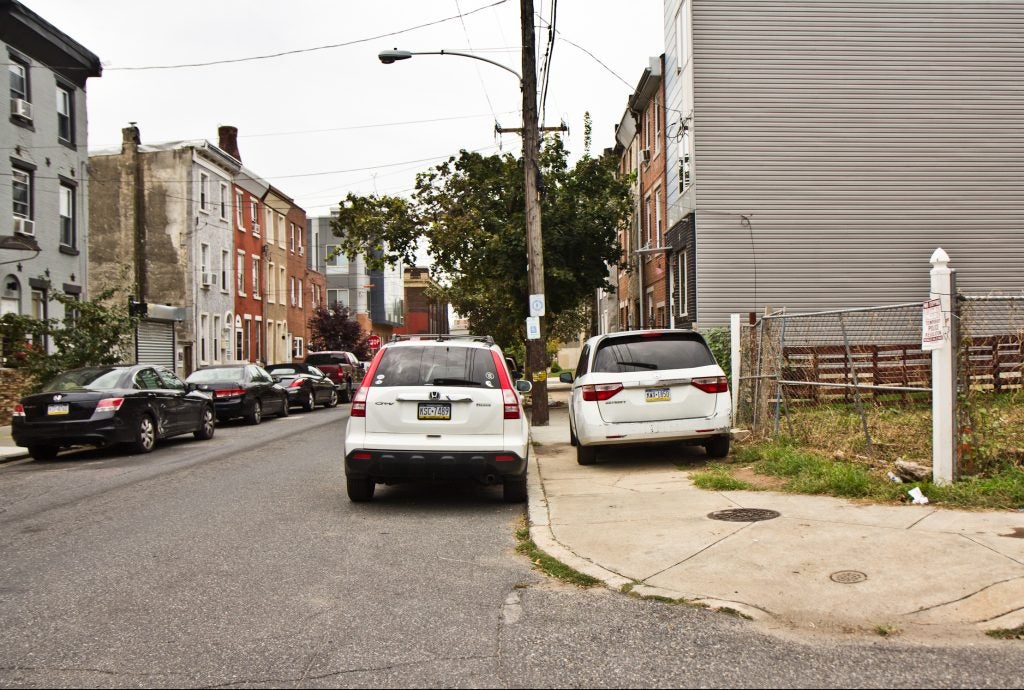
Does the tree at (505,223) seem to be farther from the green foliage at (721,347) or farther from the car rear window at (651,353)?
the car rear window at (651,353)

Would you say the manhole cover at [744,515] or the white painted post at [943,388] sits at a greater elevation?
the white painted post at [943,388]

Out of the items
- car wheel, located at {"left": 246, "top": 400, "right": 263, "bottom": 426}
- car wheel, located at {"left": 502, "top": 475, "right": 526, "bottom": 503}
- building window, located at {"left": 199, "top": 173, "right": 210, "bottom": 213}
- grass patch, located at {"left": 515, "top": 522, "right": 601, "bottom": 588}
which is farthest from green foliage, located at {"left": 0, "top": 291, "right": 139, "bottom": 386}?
building window, located at {"left": 199, "top": 173, "right": 210, "bottom": 213}

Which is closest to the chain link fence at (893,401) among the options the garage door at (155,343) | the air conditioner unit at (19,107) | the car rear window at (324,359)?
the air conditioner unit at (19,107)

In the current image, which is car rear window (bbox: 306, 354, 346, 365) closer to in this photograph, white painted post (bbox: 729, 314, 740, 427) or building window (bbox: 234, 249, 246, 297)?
building window (bbox: 234, 249, 246, 297)

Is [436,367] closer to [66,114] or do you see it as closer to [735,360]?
[735,360]

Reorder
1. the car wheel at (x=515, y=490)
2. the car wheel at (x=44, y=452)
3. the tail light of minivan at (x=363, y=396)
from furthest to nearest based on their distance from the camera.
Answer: the car wheel at (x=44, y=452)
the car wheel at (x=515, y=490)
the tail light of minivan at (x=363, y=396)

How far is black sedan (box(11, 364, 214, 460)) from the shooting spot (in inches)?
589

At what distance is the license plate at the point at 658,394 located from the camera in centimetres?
1161

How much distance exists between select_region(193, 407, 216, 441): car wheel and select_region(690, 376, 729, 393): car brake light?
10.8 metres

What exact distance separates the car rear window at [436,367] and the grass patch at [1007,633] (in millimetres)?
5376

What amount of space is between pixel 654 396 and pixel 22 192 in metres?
21.3

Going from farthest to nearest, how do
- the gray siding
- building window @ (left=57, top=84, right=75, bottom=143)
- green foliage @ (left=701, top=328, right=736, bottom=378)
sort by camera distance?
building window @ (left=57, top=84, right=75, bottom=143), the gray siding, green foliage @ (left=701, top=328, right=736, bottom=378)

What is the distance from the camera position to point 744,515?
26.5 feet

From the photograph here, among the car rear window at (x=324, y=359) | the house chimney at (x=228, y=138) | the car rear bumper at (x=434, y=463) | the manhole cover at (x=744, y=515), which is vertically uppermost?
the house chimney at (x=228, y=138)
